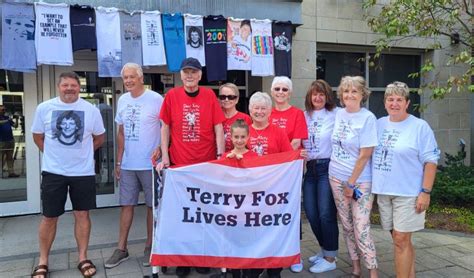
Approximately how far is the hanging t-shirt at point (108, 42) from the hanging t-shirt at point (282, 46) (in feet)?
7.70

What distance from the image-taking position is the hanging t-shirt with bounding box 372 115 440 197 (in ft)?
11.0

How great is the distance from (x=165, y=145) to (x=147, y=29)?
98.8 inches

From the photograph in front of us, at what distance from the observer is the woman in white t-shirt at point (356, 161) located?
11.8 ft

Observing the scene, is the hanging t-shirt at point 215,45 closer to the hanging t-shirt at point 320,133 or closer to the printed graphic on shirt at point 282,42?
the printed graphic on shirt at point 282,42

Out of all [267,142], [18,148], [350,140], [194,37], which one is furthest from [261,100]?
[18,148]

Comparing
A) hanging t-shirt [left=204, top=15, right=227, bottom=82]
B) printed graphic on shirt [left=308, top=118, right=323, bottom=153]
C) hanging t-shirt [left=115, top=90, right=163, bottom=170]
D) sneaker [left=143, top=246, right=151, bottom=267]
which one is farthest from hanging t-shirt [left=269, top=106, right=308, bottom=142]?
hanging t-shirt [left=204, top=15, right=227, bottom=82]

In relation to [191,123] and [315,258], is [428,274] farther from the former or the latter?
[191,123]

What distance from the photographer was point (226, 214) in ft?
11.8

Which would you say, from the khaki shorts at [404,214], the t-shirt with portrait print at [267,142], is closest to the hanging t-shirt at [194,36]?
the t-shirt with portrait print at [267,142]

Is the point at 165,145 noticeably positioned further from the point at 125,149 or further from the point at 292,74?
the point at 292,74

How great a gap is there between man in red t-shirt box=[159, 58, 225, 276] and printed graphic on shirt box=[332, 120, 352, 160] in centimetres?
104

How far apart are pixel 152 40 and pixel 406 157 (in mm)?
3827

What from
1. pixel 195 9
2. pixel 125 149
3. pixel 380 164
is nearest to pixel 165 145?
pixel 125 149

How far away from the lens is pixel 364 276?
4113 millimetres
